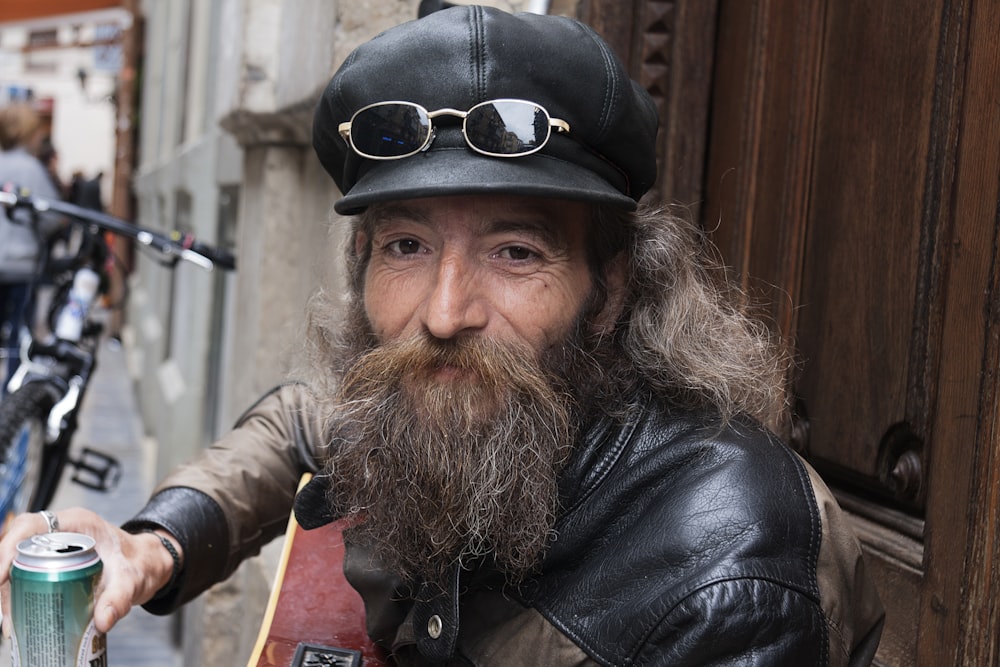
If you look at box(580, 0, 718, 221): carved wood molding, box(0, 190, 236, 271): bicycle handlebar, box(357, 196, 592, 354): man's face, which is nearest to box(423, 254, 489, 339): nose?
box(357, 196, 592, 354): man's face

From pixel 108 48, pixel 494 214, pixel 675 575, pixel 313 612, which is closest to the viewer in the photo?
pixel 675 575

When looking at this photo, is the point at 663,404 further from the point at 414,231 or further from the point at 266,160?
the point at 266,160

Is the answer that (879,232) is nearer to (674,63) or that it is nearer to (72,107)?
(674,63)

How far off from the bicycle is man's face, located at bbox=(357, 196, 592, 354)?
217 centimetres

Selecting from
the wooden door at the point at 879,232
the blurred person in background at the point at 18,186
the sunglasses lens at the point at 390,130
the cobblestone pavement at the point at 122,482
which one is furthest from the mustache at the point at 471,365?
the blurred person in background at the point at 18,186

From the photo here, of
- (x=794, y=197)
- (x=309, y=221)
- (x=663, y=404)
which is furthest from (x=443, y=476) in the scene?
(x=309, y=221)

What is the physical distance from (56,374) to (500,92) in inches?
118

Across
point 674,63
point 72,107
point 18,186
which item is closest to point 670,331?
point 674,63

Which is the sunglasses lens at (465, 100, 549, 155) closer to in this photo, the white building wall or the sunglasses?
the sunglasses

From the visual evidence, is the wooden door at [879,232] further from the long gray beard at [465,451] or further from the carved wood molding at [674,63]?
the long gray beard at [465,451]

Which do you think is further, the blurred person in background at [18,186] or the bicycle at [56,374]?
the blurred person in background at [18,186]

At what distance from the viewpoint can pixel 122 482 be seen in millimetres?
6652

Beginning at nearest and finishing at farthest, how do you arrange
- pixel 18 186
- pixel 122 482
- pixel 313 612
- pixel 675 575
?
pixel 675 575
pixel 313 612
pixel 122 482
pixel 18 186

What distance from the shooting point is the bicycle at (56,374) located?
3.85m
